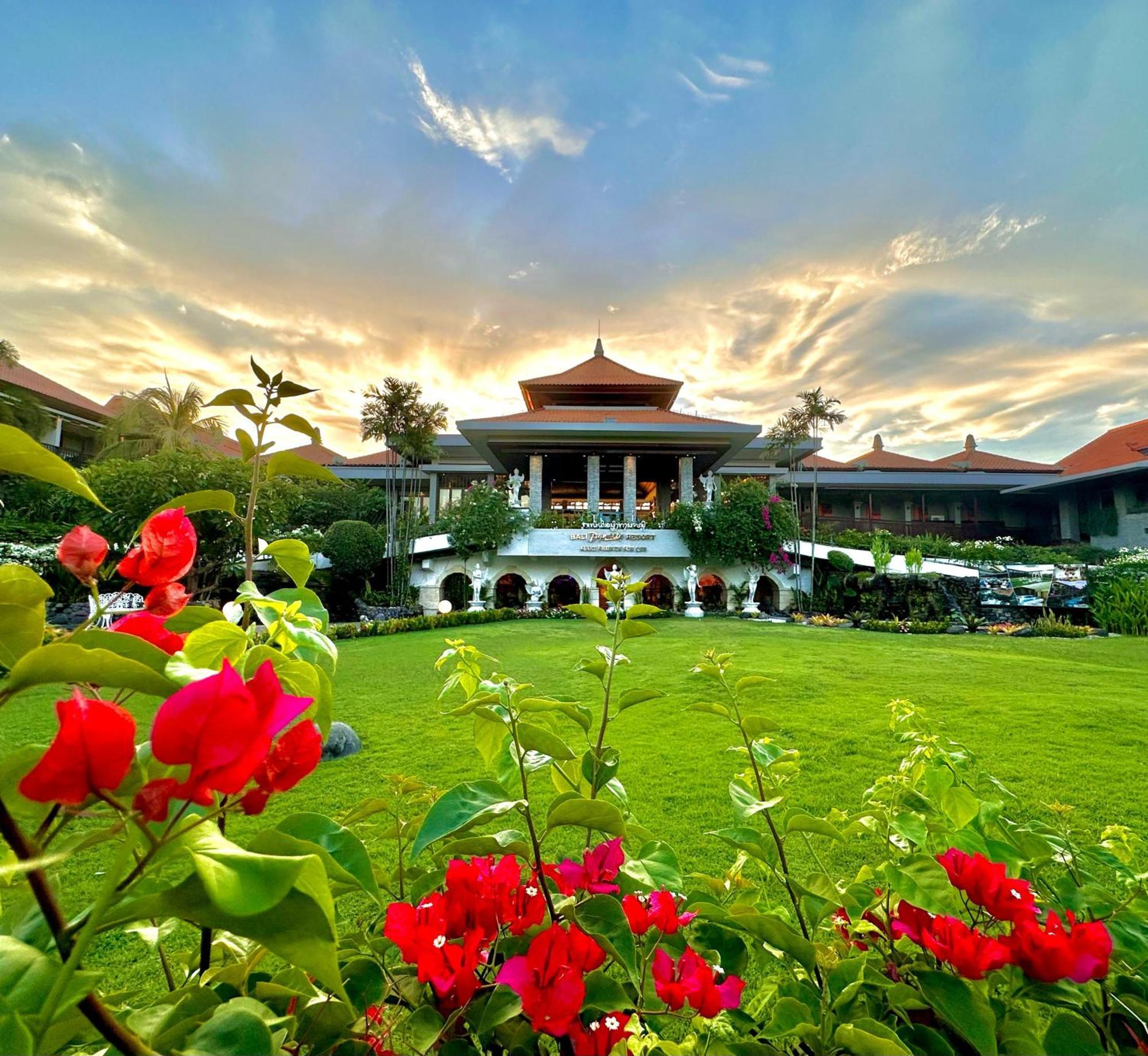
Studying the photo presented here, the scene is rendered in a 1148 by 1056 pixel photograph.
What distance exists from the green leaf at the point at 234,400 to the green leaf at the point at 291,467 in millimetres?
95

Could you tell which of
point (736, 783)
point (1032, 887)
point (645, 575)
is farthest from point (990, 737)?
point (645, 575)

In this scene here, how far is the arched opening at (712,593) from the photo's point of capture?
17734mm

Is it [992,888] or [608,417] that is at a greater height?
[608,417]

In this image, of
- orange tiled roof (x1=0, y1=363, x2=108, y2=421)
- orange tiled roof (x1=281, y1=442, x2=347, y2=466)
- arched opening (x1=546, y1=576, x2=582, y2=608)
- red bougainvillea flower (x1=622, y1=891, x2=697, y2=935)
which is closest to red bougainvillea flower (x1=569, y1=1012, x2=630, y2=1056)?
red bougainvillea flower (x1=622, y1=891, x2=697, y2=935)

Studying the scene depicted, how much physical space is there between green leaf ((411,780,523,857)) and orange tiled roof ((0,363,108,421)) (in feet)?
71.7

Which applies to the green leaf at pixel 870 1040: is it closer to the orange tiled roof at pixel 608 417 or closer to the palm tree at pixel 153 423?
the orange tiled roof at pixel 608 417

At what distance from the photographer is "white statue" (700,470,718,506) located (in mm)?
18070

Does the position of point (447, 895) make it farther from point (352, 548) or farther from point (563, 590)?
point (563, 590)

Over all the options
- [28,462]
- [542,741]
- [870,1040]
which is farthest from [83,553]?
[870,1040]

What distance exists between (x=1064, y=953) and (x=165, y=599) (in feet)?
3.79

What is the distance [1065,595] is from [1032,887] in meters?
17.6

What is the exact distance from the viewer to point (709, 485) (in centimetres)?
1953

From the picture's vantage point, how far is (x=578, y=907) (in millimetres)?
709

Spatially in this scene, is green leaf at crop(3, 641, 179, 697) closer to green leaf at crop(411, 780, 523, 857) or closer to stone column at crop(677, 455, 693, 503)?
green leaf at crop(411, 780, 523, 857)
